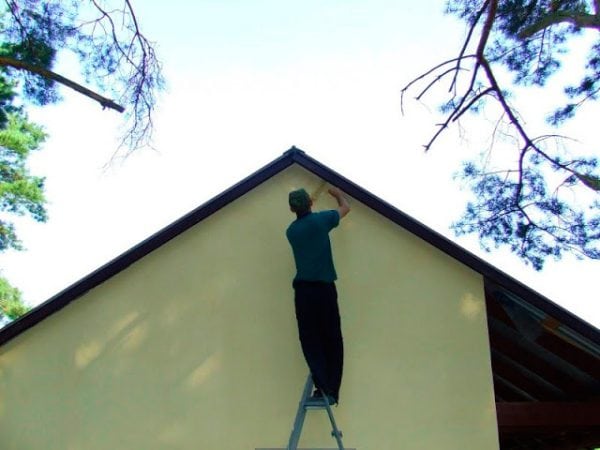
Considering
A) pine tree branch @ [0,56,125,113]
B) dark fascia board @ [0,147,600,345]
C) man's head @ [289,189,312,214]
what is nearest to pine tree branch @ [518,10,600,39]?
dark fascia board @ [0,147,600,345]

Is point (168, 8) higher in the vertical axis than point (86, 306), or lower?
higher

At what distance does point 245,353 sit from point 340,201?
1.33 metres

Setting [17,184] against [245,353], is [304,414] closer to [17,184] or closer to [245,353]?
[245,353]

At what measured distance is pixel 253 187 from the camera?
4359 mm

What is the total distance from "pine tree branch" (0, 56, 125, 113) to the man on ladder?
2.53 meters

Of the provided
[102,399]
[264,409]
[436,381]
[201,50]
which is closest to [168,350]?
[102,399]

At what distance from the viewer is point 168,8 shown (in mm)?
6062

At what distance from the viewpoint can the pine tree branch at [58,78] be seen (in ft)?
17.1

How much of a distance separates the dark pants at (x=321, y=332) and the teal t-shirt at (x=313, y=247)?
6cm

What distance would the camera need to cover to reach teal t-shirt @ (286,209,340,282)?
12.1 ft

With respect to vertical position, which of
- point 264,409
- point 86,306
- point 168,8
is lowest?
point 264,409

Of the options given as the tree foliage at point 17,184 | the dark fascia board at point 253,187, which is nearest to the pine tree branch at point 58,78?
the dark fascia board at point 253,187

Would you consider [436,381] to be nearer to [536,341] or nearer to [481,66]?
[536,341]

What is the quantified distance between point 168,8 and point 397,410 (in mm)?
4836
